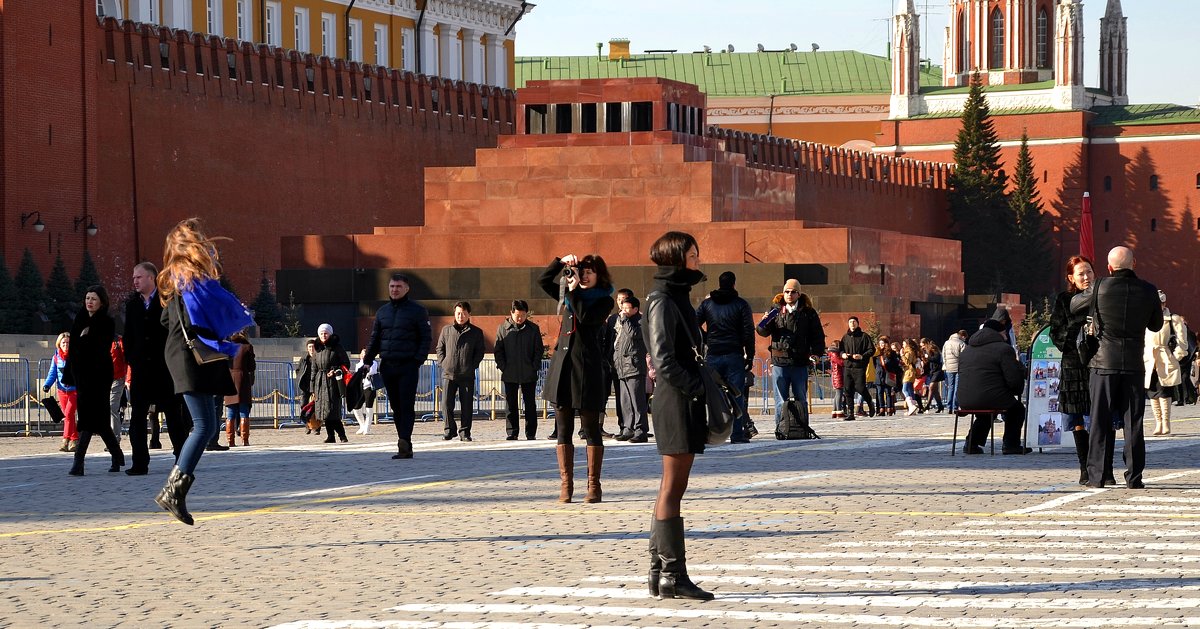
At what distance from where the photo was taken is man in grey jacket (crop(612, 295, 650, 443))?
1537cm

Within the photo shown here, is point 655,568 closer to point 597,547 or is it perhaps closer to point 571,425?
point 597,547

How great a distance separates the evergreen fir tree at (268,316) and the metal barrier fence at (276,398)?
9364 mm

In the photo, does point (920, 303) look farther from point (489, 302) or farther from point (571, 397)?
point (571, 397)

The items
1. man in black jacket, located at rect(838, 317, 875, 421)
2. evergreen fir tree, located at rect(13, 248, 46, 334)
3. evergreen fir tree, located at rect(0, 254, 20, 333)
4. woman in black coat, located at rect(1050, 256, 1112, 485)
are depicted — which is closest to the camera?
woman in black coat, located at rect(1050, 256, 1112, 485)

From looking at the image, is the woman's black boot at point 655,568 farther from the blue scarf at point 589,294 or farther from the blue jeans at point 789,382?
the blue jeans at point 789,382

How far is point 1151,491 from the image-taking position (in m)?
11.0

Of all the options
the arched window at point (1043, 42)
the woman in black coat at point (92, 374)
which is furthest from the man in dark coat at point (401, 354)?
the arched window at point (1043, 42)

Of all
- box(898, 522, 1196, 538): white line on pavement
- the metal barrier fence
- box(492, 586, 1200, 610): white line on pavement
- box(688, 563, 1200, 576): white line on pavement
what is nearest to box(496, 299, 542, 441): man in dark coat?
the metal barrier fence

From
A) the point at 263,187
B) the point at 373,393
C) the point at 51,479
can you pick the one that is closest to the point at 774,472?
the point at 51,479

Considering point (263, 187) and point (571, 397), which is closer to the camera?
point (571, 397)

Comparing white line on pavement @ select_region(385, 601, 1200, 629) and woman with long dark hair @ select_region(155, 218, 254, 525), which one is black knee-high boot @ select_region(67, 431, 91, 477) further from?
white line on pavement @ select_region(385, 601, 1200, 629)

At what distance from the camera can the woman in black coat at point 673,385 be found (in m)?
7.27

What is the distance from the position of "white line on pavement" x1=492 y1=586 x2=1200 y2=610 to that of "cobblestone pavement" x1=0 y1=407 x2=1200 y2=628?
1 cm

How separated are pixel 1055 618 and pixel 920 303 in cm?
3275
